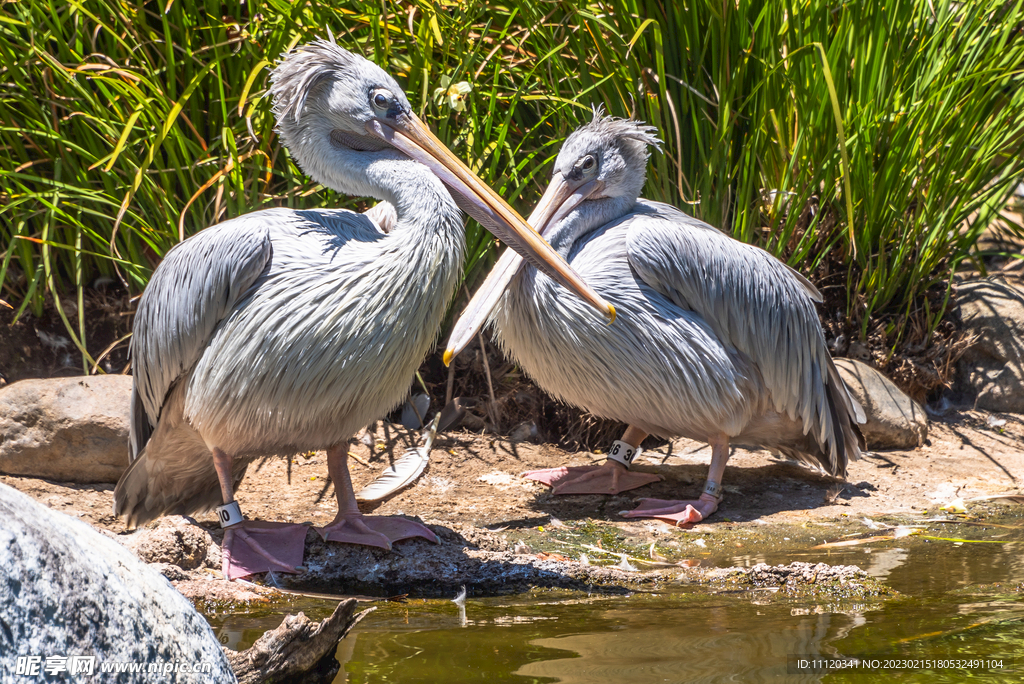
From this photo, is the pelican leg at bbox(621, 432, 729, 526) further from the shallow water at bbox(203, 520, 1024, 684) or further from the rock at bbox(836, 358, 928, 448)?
the rock at bbox(836, 358, 928, 448)

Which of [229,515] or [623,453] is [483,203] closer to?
[229,515]

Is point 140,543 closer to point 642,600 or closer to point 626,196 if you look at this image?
point 642,600

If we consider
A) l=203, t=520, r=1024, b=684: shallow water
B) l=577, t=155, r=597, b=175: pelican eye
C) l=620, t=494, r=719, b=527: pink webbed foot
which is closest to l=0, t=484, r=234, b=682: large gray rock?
l=203, t=520, r=1024, b=684: shallow water

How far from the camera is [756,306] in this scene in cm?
360

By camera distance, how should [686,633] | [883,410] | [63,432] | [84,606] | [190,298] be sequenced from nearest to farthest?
[84,606] → [686,633] → [190,298] → [63,432] → [883,410]

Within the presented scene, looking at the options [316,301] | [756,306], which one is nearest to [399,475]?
[316,301]

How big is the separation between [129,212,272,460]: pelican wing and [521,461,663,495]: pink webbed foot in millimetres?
1500

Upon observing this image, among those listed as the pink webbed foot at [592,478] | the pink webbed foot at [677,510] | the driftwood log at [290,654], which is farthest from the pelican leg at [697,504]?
the driftwood log at [290,654]

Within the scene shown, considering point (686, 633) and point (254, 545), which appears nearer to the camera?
point (686, 633)

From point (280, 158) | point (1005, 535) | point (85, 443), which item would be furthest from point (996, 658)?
point (280, 158)

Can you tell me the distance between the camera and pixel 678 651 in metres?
2.11

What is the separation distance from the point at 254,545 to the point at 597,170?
195 cm

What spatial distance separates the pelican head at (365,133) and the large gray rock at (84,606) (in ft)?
5.04

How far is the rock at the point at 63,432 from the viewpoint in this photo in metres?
3.72
